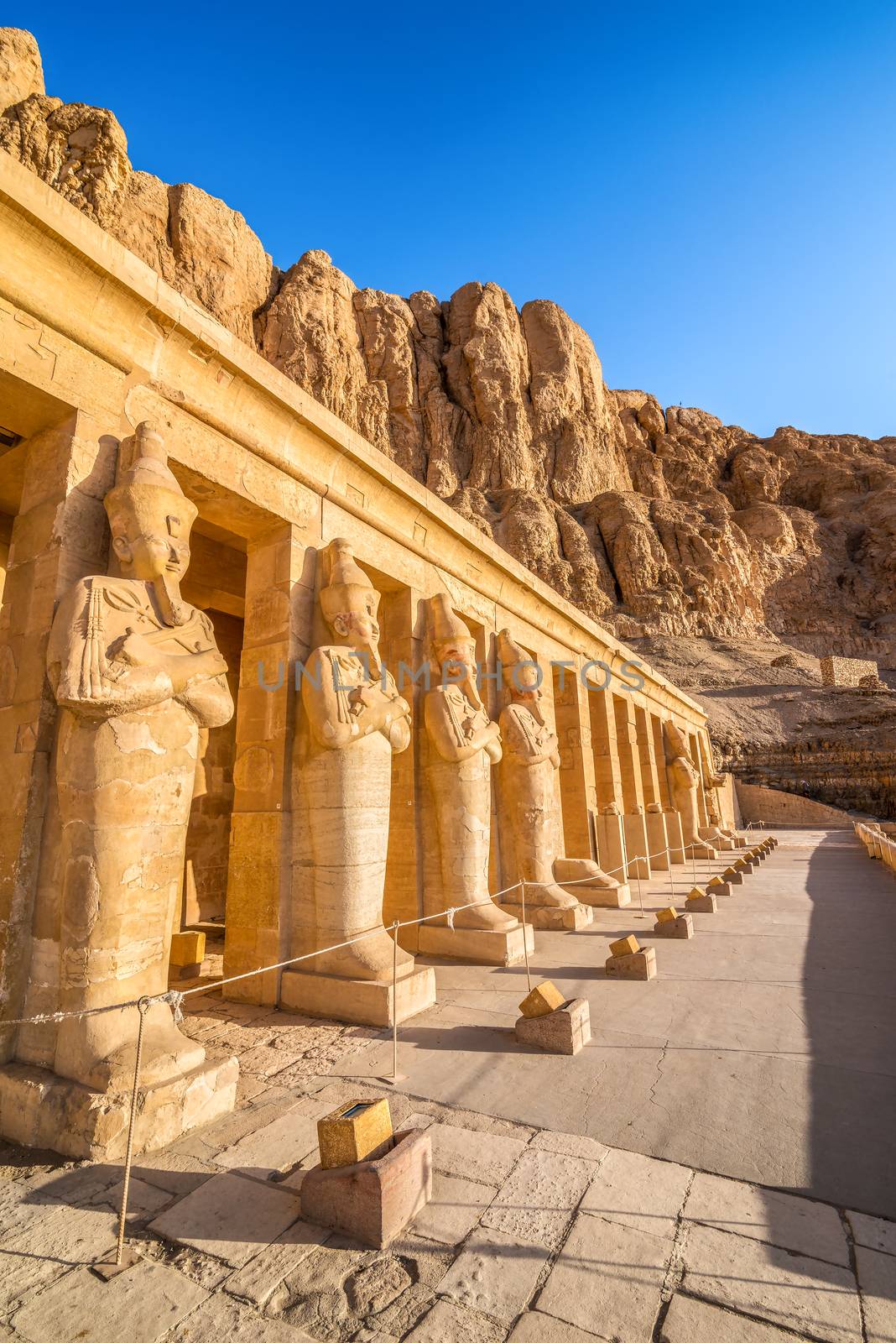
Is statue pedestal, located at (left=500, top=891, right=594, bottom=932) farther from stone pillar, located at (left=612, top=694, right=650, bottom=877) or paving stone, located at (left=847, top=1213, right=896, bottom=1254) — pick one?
stone pillar, located at (left=612, top=694, right=650, bottom=877)

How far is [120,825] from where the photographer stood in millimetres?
3117

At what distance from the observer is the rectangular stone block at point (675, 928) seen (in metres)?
6.46

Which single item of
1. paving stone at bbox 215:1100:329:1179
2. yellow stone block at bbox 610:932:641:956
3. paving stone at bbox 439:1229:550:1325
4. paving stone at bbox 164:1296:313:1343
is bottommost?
paving stone at bbox 164:1296:313:1343

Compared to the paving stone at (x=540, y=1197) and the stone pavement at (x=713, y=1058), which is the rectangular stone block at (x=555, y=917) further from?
the paving stone at (x=540, y=1197)

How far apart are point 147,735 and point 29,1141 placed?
1.79m

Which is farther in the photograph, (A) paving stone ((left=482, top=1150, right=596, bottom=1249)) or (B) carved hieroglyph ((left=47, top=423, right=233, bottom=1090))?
(B) carved hieroglyph ((left=47, top=423, right=233, bottom=1090))

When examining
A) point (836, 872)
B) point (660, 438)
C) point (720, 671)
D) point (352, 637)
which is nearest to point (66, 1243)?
point (352, 637)

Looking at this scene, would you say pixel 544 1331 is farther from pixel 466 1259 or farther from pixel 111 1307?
pixel 111 1307

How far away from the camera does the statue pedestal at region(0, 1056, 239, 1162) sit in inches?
102

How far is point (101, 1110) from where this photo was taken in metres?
2.59

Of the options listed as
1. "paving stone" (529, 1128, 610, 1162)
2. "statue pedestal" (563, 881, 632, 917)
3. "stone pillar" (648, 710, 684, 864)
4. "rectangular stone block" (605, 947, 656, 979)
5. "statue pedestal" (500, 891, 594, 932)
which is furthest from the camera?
"stone pillar" (648, 710, 684, 864)

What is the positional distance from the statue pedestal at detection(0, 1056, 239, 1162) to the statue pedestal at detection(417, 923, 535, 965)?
2880 millimetres

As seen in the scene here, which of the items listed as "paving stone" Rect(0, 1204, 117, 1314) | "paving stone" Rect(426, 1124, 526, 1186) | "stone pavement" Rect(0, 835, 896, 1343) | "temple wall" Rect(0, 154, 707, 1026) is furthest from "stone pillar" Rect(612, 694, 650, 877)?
"paving stone" Rect(0, 1204, 117, 1314)

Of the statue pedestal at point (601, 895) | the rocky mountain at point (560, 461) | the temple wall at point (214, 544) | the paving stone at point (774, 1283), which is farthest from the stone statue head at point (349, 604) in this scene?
the rocky mountain at point (560, 461)
